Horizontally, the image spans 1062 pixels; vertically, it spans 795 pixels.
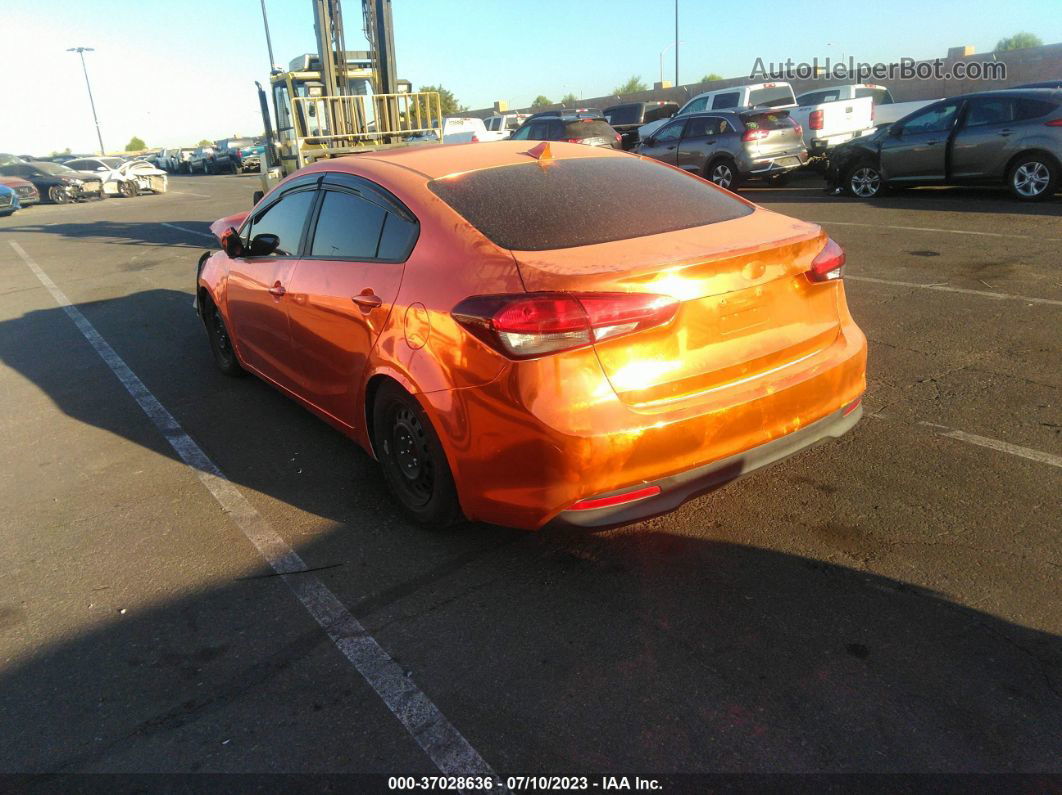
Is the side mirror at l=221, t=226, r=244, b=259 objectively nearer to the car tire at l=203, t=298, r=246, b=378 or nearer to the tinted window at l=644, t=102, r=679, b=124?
the car tire at l=203, t=298, r=246, b=378

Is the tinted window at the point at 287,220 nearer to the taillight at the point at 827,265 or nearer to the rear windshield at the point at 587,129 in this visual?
the taillight at the point at 827,265

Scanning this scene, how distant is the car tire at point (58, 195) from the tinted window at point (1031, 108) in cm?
3101

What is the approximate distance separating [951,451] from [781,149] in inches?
503

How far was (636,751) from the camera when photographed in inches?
94.9

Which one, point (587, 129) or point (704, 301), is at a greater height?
point (587, 129)

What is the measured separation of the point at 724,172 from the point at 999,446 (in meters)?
12.9

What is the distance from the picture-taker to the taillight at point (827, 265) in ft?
11.3

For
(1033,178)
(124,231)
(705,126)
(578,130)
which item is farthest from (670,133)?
(124,231)

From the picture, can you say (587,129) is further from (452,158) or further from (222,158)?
(222,158)

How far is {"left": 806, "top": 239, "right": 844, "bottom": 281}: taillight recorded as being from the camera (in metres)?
Result: 3.43

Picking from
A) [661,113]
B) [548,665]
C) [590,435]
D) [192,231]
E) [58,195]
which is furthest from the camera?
[58,195]

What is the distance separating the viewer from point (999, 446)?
4184mm

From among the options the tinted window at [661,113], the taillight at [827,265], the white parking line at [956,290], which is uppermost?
the tinted window at [661,113]

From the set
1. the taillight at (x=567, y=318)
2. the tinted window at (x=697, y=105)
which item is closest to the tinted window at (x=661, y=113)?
the tinted window at (x=697, y=105)
